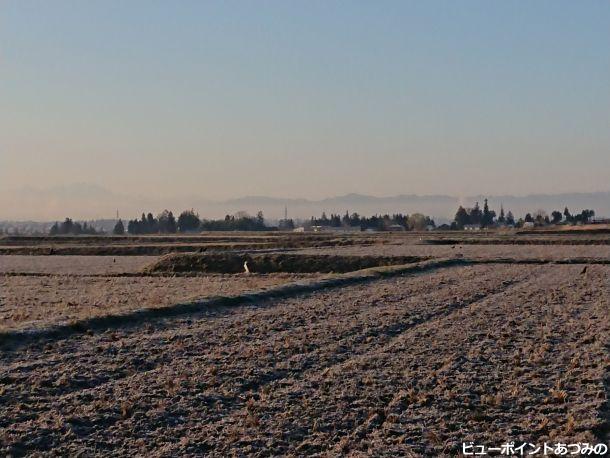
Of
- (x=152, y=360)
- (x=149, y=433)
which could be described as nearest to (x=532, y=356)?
(x=152, y=360)

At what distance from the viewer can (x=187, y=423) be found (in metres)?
10.6

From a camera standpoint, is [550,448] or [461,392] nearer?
[550,448]

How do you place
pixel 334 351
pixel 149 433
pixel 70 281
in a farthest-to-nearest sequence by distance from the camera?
pixel 70 281
pixel 334 351
pixel 149 433

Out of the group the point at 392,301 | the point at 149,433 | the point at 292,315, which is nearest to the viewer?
the point at 149,433

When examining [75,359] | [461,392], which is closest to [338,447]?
[461,392]

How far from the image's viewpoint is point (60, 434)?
33.2 ft

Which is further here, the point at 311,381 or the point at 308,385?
the point at 311,381

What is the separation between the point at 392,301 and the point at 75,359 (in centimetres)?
1222

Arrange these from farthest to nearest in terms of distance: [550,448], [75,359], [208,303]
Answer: [208,303]
[75,359]
[550,448]

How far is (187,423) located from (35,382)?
3.16 m

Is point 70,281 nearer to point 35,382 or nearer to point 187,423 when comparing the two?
point 35,382

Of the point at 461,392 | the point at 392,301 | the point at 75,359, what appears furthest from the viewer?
the point at 392,301

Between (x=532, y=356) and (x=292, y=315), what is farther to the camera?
(x=292, y=315)

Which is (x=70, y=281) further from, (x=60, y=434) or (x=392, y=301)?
(x=60, y=434)
